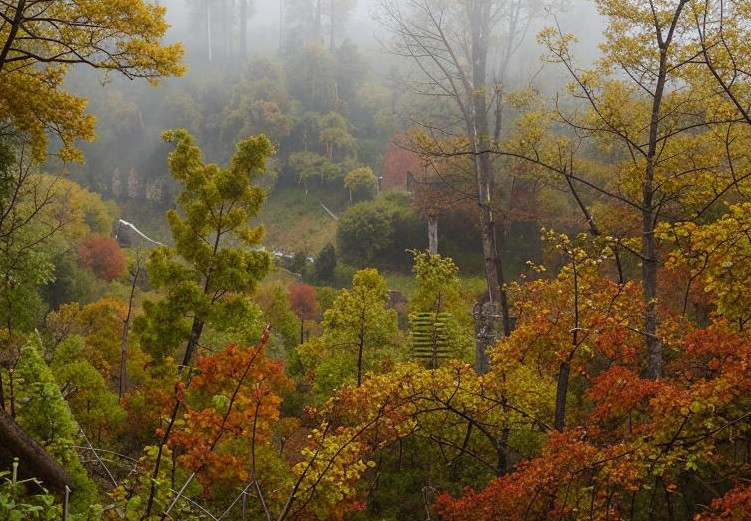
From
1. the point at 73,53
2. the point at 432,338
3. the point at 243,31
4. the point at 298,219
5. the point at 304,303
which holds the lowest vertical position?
the point at 304,303

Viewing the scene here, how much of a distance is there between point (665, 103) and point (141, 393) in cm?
1321

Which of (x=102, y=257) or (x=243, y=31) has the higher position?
(x=243, y=31)

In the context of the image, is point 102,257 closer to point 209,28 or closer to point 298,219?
point 298,219

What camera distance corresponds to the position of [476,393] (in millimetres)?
8227

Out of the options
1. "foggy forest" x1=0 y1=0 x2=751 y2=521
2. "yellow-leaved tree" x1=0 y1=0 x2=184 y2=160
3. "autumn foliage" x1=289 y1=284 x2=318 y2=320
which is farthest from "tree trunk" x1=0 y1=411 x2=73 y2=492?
"autumn foliage" x1=289 y1=284 x2=318 y2=320

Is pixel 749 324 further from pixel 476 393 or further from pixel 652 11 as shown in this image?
pixel 652 11

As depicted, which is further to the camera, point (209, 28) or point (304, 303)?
point (209, 28)

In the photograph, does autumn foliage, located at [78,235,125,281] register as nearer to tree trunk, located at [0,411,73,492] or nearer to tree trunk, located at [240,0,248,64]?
tree trunk, located at [0,411,73,492]

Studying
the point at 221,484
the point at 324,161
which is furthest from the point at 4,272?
the point at 324,161

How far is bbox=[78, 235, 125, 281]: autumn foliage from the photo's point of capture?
31.3m

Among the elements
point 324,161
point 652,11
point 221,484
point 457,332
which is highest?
point 324,161

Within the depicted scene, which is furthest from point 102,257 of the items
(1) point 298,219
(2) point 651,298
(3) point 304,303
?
(2) point 651,298

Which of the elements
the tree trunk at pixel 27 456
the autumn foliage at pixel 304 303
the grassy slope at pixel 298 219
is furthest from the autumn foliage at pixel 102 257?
the tree trunk at pixel 27 456

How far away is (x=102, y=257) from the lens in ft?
104
